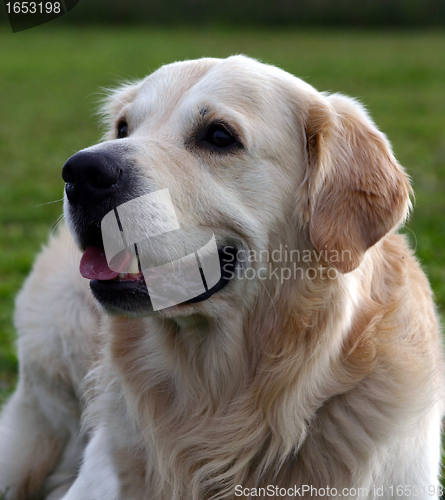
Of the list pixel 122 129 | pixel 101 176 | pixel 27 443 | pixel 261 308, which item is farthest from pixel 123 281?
pixel 27 443

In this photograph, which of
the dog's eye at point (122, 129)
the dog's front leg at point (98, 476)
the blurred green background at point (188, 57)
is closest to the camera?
the dog's front leg at point (98, 476)

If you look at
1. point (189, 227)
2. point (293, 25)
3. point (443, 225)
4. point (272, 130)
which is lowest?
point (293, 25)

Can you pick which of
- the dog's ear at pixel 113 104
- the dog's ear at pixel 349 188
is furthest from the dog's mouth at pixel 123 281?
the dog's ear at pixel 113 104

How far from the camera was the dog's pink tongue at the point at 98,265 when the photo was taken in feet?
8.64

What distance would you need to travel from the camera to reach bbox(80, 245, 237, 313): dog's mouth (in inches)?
102

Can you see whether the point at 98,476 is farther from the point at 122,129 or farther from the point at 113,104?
the point at 113,104

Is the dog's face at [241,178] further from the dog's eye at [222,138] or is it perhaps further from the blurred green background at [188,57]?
the blurred green background at [188,57]

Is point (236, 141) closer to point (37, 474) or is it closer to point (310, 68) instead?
point (37, 474)

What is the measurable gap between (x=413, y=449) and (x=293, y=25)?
35.1 metres

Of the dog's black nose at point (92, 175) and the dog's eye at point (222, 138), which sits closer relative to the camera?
the dog's black nose at point (92, 175)

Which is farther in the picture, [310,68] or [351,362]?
[310,68]

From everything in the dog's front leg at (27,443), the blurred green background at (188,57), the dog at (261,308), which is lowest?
the blurred green background at (188,57)

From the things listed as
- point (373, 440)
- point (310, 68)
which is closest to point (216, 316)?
point (373, 440)

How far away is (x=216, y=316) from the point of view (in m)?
2.80
